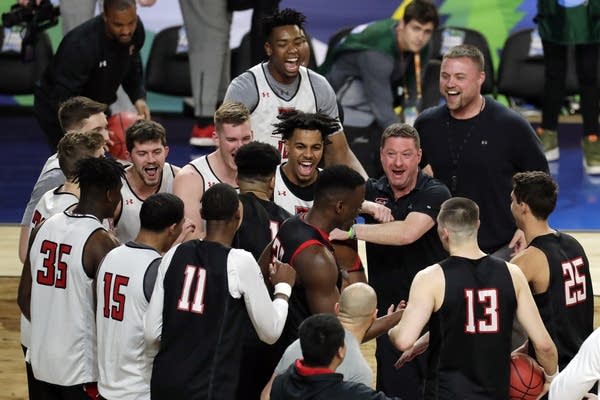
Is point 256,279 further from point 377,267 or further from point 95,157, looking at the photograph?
point 377,267

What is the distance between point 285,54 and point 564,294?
2.53 m

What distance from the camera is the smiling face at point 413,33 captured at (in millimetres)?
10594

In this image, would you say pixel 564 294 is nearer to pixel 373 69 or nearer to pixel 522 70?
pixel 373 69

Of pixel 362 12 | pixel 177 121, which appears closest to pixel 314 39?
pixel 362 12

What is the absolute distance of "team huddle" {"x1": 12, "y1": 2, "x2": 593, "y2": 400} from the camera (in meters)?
5.29

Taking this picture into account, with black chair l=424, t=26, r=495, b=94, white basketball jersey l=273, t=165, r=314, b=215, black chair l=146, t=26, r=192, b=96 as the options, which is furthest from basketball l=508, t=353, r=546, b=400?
black chair l=146, t=26, r=192, b=96

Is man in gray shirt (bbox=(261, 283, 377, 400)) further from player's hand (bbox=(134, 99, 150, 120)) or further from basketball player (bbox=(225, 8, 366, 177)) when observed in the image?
player's hand (bbox=(134, 99, 150, 120))

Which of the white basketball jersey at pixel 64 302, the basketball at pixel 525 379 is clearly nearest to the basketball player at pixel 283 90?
the white basketball jersey at pixel 64 302

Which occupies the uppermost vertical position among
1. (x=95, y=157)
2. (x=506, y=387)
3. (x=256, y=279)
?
(x=95, y=157)

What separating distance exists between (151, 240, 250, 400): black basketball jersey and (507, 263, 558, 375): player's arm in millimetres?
1134

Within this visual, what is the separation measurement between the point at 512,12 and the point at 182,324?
27.1 ft

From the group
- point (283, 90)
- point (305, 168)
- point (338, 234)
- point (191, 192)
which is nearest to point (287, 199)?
point (305, 168)

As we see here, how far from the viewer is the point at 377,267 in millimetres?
6812

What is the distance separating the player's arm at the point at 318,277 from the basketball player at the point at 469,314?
0.32 metres
